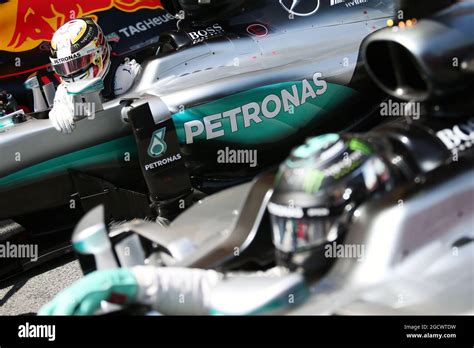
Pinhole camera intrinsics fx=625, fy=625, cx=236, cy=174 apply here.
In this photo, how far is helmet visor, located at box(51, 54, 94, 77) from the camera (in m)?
3.72

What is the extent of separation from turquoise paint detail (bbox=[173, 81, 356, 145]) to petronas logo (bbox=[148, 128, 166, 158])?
0.12 meters

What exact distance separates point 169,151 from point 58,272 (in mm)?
887

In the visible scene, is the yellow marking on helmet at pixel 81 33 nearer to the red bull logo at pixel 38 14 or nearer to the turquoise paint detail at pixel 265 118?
the turquoise paint detail at pixel 265 118

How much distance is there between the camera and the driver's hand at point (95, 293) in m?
1.76

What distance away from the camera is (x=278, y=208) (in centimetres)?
185

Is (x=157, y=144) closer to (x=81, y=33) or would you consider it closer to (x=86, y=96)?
(x=86, y=96)

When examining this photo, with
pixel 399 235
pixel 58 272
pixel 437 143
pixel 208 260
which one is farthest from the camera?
pixel 58 272

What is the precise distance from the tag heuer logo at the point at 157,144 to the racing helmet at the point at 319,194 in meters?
1.55

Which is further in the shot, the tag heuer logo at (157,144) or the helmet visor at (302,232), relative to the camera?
the tag heuer logo at (157,144)

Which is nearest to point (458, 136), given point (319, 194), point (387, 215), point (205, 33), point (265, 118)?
point (387, 215)

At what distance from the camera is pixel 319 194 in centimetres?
178

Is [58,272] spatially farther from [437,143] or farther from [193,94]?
[437,143]

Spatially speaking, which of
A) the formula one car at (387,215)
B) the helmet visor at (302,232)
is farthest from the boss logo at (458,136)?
the helmet visor at (302,232)

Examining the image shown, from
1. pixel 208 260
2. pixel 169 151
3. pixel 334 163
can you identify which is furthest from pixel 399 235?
pixel 169 151
